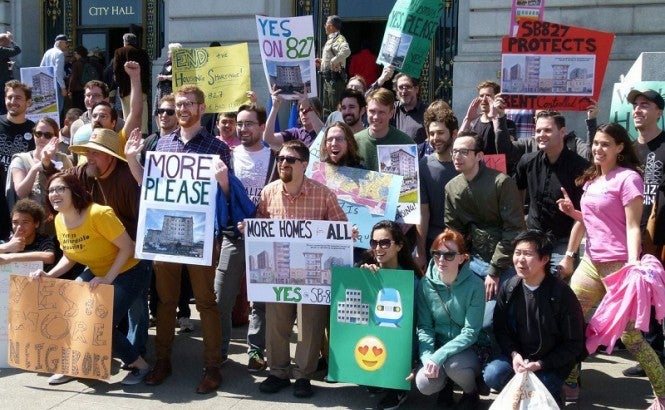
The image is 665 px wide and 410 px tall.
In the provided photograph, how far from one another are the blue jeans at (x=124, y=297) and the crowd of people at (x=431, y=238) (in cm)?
1

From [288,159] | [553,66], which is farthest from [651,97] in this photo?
[288,159]

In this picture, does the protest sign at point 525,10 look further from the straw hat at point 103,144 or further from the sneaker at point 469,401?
the sneaker at point 469,401

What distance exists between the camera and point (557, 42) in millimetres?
8578

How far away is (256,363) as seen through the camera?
7.18 metres

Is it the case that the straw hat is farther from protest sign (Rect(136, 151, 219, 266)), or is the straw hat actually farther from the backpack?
the backpack

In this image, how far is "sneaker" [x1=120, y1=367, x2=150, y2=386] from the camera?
6.89 meters

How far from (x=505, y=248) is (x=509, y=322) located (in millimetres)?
587

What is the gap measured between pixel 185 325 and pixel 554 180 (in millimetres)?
3372

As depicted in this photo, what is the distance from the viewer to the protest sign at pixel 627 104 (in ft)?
25.6

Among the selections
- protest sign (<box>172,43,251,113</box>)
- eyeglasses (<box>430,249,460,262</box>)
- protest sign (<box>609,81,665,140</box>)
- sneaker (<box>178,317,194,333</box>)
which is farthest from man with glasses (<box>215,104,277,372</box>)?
protest sign (<box>609,81,665,140</box>)

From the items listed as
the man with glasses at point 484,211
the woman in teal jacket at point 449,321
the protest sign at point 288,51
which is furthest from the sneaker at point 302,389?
the protest sign at point 288,51

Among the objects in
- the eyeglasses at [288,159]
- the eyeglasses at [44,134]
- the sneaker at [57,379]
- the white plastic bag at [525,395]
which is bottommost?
the sneaker at [57,379]

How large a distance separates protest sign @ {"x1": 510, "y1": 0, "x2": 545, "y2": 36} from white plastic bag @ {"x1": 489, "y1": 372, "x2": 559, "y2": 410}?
21.1 feet

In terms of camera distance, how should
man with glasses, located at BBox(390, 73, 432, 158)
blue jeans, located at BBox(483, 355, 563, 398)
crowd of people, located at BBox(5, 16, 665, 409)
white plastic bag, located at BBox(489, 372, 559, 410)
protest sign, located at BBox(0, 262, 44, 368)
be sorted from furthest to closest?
man with glasses, located at BBox(390, 73, 432, 158) < protest sign, located at BBox(0, 262, 44, 368) < crowd of people, located at BBox(5, 16, 665, 409) < blue jeans, located at BBox(483, 355, 563, 398) < white plastic bag, located at BBox(489, 372, 559, 410)
